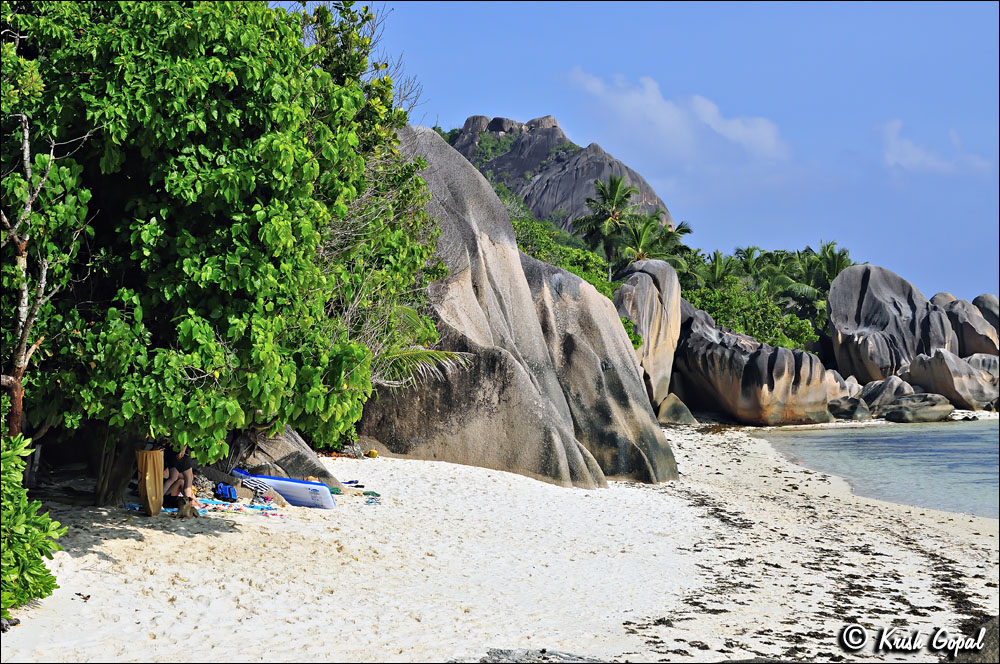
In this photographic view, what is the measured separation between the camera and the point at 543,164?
8738 cm

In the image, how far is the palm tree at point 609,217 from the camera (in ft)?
158

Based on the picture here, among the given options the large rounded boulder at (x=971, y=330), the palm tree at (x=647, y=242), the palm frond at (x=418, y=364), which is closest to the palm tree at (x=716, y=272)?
the palm tree at (x=647, y=242)

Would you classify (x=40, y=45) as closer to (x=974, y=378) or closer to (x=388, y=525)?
(x=388, y=525)

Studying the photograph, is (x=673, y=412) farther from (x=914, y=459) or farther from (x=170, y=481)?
(x=170, y=481)

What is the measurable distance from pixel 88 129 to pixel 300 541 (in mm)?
4744

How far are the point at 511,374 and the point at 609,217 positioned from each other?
33.3m

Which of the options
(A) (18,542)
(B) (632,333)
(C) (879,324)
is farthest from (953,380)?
(A) (18,542)

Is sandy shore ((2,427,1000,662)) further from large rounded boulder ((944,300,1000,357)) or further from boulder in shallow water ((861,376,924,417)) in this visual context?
large rounded boulder ((944,300,1000,357))

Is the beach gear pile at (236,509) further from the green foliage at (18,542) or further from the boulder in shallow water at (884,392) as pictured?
the boulder in shallow water at (884,392)

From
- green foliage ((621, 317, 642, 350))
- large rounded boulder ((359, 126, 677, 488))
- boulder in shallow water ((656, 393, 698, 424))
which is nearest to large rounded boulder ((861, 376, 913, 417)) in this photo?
boulder in shallow water ((656, 393, 698, 424))

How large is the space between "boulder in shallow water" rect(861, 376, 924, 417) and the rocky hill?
32772 millimetres

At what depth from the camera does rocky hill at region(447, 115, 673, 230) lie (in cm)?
7706

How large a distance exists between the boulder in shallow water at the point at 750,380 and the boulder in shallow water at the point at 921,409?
2797mm

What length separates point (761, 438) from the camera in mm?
31719
